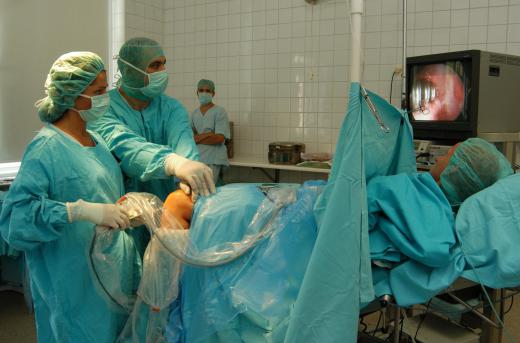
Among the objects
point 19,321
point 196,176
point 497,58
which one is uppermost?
point 497,58

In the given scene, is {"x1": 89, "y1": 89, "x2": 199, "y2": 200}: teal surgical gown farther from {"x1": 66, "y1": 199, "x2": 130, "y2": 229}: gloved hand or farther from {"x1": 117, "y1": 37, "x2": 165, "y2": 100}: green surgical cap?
{"x1": 66, "y1": 199, "x2": 130, "y2": 229}: gloved hand

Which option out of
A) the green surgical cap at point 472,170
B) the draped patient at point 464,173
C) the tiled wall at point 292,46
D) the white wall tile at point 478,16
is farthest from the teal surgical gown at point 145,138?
the white wall tile at point 478,16

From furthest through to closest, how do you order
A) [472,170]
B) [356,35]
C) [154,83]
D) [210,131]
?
[210,131], [154,83], [472,170], [356,35]

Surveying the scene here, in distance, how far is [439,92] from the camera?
293 centimetres

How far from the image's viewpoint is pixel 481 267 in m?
1.28

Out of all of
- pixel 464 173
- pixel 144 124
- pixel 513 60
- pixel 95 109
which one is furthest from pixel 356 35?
pixel 513 60

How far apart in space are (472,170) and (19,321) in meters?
2.73

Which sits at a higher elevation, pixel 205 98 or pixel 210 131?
Answer: pixel 205 98

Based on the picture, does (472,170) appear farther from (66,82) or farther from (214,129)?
(214,129)

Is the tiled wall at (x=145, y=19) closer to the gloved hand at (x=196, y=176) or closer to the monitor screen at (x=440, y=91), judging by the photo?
the monitor screen at (x=440, y=91)

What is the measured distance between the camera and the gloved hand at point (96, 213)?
1396mm

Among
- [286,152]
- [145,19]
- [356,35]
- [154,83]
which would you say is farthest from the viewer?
[145,19]

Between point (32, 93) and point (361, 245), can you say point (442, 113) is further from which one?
point (32, 93)

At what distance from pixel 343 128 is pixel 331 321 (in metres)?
0.51
